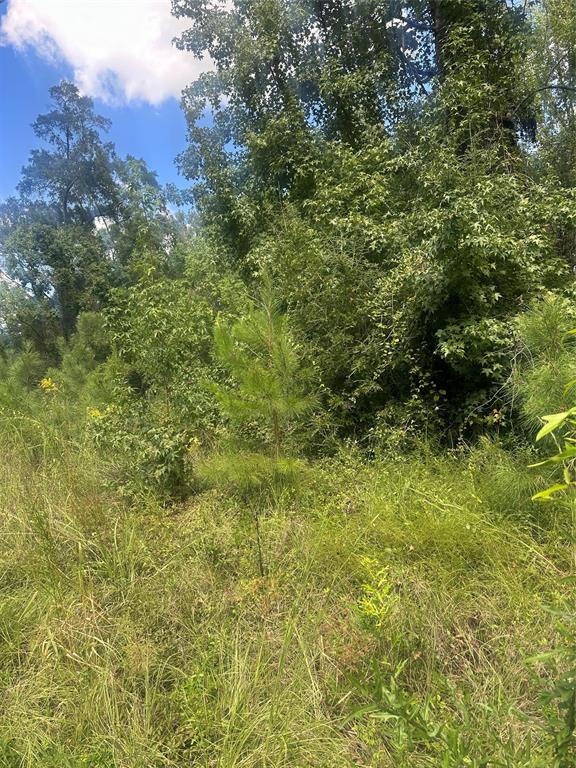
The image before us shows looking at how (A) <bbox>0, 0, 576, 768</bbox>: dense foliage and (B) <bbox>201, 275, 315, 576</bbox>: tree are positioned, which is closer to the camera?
(A) <bbox>0, 0, 576, 768</bbox>: dense foliage

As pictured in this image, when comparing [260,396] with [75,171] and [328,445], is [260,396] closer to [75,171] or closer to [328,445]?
[328,445]

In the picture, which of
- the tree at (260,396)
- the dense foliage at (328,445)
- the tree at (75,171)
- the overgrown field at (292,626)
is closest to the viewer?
the overgrown field at (292,626)

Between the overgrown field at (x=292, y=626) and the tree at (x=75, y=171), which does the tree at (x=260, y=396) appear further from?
the tree at (x=75, y=171)

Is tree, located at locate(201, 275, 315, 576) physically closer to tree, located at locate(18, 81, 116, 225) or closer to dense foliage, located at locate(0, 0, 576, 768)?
dense foliage, located at locate(0, 0, 576, 768)

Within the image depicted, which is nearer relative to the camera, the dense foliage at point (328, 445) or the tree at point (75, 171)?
the dense foliage at point (328, 445)

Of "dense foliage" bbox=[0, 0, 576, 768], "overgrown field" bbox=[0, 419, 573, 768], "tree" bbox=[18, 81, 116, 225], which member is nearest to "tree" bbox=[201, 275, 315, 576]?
"dense foliage" bbox=[0, 0, 576, 768]

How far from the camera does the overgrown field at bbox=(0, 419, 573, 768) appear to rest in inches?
56.8

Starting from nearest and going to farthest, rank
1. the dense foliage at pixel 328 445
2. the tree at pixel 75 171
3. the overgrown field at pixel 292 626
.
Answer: the overgrown field at pixel 292 626
the dense foliage at pixel 328 445
the tree at pixel 75 171

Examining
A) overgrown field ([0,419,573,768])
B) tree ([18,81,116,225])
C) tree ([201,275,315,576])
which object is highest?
tree ([18,81,116,225])

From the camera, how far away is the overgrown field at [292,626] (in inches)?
56.8

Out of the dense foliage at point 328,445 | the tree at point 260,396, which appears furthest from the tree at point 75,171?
the tree at point 260,396

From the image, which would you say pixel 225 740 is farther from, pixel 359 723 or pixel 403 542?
pixel 403 542

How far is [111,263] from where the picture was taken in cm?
1049

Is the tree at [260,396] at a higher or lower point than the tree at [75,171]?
lower
